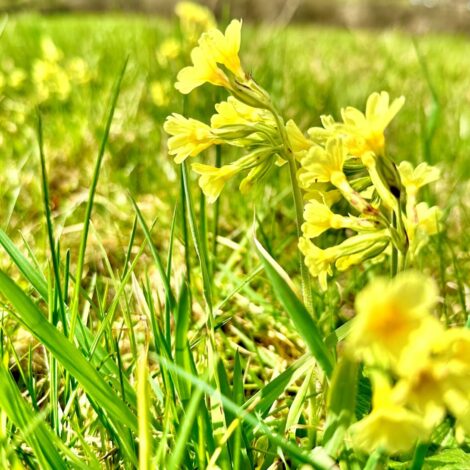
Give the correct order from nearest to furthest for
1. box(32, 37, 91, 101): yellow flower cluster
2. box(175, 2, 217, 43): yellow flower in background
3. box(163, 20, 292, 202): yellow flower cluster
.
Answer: box(163, 20, 292, 202): yellow flower cluster < box(175, 2, 217, 43): yellow flower in background < box(32, 37, 91, 101): yellow flower cluster

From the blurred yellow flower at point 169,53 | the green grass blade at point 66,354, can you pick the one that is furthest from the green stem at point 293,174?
the blurred yellow flower at point 169,53

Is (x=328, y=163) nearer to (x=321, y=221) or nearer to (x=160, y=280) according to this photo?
(x=321, y=221)

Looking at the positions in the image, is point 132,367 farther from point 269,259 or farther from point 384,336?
point 384,336

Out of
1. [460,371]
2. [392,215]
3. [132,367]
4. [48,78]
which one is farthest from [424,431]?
[48,78]

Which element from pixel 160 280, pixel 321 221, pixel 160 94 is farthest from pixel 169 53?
pixel 321 221

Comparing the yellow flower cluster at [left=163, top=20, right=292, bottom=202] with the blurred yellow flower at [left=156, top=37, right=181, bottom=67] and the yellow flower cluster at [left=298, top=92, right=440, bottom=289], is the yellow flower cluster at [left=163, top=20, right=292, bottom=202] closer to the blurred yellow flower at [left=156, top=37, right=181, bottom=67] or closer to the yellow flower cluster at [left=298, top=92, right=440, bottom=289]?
the yellow flower cluster at [left=298, top=92, right=440, bottom=289]

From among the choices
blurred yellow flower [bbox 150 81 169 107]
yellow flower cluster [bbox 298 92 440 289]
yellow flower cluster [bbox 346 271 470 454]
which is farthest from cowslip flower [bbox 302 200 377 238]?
blurred yellow flower [bbox 150 81 169 107]

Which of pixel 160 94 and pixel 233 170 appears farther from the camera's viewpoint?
pixel 160 94
